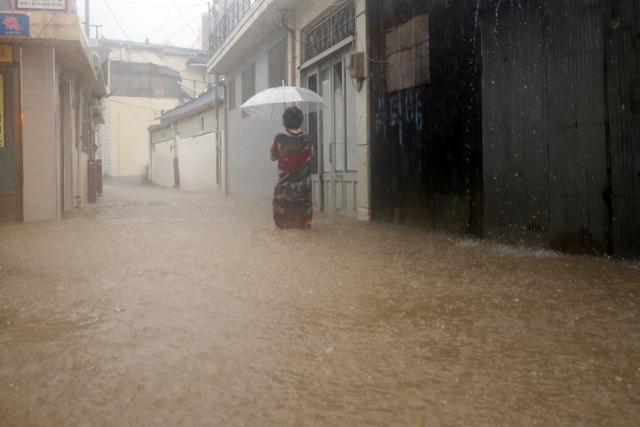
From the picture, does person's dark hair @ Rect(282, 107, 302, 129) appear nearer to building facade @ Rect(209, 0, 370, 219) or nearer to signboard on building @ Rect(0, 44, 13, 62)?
building facade @ Rect(209, 0, 370, 219)

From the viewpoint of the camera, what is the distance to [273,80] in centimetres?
1560

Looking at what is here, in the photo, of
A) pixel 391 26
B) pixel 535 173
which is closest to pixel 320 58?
pixel 391 26

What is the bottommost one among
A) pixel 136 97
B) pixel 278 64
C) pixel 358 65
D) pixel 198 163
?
pixel 198 163

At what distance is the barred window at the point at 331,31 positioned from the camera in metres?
10.7

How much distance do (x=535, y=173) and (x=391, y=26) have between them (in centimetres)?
399

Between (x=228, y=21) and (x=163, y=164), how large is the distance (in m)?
15.7

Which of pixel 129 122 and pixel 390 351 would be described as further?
pixel 129 122

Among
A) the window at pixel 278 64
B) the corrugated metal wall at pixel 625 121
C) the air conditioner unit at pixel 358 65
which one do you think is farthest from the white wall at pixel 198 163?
the corrugated metal wall at pixel 625 121

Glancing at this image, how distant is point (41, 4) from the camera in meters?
10.0

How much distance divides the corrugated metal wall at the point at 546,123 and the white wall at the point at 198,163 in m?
18.3

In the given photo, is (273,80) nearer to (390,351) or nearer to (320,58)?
(320,58)

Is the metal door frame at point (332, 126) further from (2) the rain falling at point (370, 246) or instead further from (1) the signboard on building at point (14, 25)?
(1) the signboard on building at point (14, 25)

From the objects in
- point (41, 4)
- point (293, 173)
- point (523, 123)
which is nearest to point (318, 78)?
point (293, 173)

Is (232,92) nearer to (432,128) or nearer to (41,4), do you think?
(41,4)
